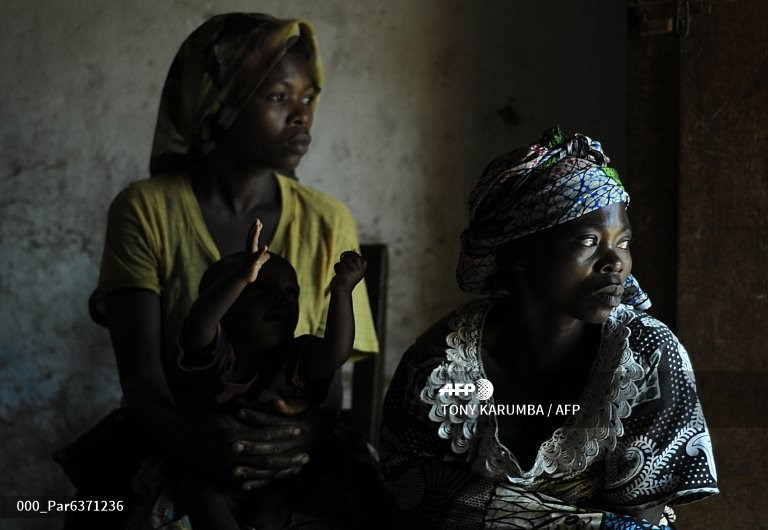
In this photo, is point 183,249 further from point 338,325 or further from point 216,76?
point 338,325

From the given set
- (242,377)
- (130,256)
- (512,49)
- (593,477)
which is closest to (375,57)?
(512,49)

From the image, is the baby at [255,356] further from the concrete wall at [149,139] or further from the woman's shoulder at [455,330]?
the concrete wall at [149,139]

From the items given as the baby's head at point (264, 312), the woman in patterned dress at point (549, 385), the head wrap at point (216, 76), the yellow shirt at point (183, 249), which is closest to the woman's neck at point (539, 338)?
the woman in patterned dress at point (549, 385)

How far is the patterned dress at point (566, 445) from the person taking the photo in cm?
156

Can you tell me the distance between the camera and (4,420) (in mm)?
2850

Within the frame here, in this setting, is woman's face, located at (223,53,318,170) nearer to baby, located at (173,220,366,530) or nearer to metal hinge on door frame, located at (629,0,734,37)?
baby, located at (173,220,366,530)

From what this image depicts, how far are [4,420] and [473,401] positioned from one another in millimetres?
1691

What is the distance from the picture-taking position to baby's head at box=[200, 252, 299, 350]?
1.80 metres

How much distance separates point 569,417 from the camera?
5.37 feet

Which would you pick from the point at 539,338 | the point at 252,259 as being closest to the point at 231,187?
the point at 252,259

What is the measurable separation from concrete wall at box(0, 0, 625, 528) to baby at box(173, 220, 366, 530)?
975 mm

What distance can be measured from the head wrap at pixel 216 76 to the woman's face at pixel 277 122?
2 cm

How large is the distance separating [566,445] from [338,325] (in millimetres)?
413

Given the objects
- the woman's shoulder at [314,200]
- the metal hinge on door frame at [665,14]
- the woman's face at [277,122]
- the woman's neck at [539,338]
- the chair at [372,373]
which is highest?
the metal hinge on door frame at [665,14]
